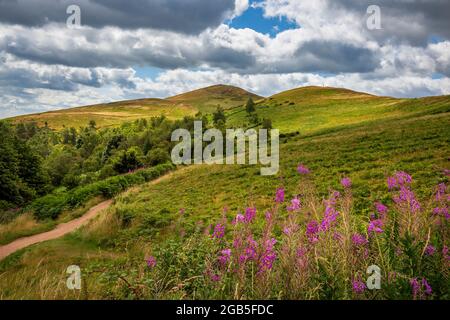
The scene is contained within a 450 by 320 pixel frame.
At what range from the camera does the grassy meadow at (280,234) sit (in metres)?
3.09

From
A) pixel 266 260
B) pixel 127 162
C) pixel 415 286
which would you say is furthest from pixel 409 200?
pixel 127 162

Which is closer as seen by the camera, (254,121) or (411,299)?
(411,299)

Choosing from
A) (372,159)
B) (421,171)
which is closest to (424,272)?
(421,171)

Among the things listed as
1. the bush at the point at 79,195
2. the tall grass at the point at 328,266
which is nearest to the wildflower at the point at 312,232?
the tall grass at the point at 328,266

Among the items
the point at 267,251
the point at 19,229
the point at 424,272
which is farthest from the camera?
the point at 19,229

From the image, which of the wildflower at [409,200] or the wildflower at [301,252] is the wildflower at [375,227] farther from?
the wildflower at [301,252]

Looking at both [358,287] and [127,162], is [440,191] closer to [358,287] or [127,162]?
[358,287]

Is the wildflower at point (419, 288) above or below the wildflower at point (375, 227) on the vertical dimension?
below

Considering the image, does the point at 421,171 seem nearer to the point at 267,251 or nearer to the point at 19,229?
the point at 267,251
